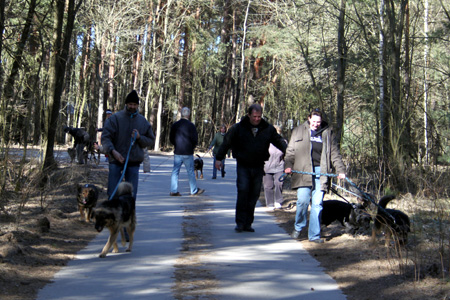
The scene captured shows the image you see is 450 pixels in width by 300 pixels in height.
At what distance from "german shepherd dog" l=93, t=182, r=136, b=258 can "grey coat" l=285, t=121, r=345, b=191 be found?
9.15 ft

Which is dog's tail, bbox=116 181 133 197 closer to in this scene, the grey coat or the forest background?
the forest background

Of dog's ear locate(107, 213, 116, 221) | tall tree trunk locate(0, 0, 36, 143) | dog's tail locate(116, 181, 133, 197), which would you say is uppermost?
tall tree trunk locate(0, 0, 36, 143)

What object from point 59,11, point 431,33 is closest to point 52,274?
point 59,11

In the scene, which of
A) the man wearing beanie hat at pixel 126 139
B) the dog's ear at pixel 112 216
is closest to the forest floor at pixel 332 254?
the dog's ear at pixel 112 216

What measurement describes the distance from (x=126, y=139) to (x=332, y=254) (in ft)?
11.8

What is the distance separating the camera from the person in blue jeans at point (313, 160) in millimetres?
9383

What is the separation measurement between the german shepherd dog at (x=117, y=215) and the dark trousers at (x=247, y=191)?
2.55 m

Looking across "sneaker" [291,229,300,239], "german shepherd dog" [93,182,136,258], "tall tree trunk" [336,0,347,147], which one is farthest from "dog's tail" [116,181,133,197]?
"tall tree trunk" [336,0,347,147]

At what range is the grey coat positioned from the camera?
9352 millimetres

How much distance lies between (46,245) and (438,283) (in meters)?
5.30

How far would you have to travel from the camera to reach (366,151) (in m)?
16.0

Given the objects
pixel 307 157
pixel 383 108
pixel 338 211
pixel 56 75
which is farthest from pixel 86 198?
pixel 383 108

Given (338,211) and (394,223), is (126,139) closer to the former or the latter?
(338,211)

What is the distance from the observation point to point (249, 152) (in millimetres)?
10461
